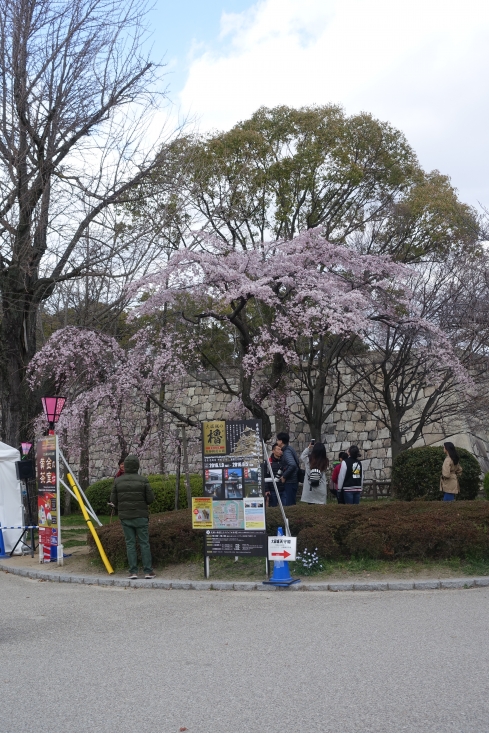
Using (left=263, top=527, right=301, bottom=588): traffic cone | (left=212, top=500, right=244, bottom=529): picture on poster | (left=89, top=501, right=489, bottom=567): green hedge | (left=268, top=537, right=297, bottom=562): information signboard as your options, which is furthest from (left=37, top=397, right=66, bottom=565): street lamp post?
(left=268, top=537, right=297, bottom=562): information signboard

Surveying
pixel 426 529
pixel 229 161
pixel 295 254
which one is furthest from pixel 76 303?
pixel 426 529

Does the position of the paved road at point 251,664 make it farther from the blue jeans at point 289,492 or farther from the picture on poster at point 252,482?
the blue jeans at point 289,492

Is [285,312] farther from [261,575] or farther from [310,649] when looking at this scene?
[310,649]

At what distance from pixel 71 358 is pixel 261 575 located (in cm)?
808

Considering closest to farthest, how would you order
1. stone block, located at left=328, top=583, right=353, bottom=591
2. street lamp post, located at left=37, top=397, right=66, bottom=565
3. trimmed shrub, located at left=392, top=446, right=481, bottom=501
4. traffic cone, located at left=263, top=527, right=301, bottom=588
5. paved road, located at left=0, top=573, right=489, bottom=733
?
paved road, located at left=0, top=573, right=489, bottom=733, stone block, located at left=328, top=583, right=353, bottom=591, traffic cone, located at left=263, top=527, right=301, bottom=588, street lamp post, located at left=37, top=397, right=66, bottom=565, trimmed shrub, located at left=392, top=446, right=481, bottom=501

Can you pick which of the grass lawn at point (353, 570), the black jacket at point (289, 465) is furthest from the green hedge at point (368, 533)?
the black jacket at point (289, 465)

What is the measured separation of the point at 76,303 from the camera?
2500cm

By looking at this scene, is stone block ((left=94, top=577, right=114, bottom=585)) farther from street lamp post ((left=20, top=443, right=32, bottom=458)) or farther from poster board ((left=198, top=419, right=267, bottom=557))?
street lamp post ((left=20, top=443, right=32, bottom=458))

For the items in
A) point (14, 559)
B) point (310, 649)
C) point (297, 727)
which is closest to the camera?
point (297, 727)

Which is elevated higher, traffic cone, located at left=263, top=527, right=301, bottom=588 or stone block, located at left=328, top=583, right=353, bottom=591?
traffic cone, located at left=263, top=527, right=301, bottom=588

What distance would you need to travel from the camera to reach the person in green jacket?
36.7ft

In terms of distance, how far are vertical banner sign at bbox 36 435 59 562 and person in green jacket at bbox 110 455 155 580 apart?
2.66 m

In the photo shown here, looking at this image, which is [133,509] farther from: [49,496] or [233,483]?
[49,496]

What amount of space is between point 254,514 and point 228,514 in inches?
15.9
